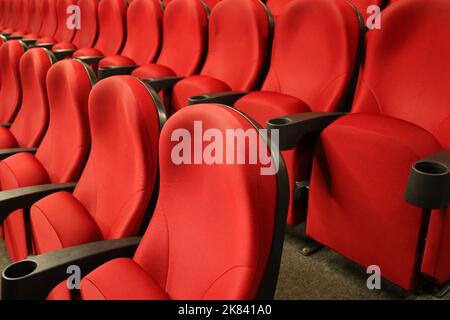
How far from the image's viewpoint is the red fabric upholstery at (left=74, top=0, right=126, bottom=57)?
2.52 ft

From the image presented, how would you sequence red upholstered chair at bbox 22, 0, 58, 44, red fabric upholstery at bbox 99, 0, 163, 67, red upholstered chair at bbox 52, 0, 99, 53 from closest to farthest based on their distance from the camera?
red fabric upholstery at bbox 99, 0, 163, 67 < red upholstered chair at bbox 52, 0, 99, 53 < red upholstered chair at bbox 22, 0, 58, 44

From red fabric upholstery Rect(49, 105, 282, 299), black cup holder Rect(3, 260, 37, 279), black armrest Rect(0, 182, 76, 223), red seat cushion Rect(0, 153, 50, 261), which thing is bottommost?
red seat cushion Rect(0, 153, 50, 261)

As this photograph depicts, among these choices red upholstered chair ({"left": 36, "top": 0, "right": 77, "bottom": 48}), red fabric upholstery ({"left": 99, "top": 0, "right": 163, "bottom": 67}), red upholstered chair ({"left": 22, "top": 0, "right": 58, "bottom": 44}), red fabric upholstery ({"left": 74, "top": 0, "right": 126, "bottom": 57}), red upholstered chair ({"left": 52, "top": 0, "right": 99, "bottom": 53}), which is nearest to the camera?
red fabric upholstery ({"left": 99, "top": 0, "right": 163, "bottom": 67})

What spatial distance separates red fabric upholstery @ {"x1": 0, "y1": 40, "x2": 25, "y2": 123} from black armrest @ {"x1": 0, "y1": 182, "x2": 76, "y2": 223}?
26cm

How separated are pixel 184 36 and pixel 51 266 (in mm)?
427

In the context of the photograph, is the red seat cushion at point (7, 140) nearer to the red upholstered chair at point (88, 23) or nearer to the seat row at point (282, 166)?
the seat row at point (282, 166)

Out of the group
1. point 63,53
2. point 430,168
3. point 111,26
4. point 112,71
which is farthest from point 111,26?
point 430,168

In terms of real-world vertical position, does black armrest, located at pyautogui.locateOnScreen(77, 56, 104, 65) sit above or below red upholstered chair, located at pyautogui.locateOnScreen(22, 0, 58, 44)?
below

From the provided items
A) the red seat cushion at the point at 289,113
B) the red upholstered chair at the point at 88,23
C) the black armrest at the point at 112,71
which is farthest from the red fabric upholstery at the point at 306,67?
the red upholstered chair at the point at 88,23

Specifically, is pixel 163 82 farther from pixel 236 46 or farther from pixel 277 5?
pixel 277 5

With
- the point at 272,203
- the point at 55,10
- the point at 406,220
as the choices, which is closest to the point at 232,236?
the point at 272,203

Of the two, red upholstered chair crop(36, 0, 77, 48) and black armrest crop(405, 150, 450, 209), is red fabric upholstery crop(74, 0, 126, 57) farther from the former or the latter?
black armrest crop(405, 150, 450, 209)

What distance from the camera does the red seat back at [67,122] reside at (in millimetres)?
345

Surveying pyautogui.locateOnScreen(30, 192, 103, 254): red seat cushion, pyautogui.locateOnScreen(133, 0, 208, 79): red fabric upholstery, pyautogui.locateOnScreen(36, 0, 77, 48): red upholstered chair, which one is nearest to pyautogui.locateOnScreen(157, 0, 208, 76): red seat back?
pyautogui.locateOnScreen(133, 0, 208, 79): red fabric upholstery
